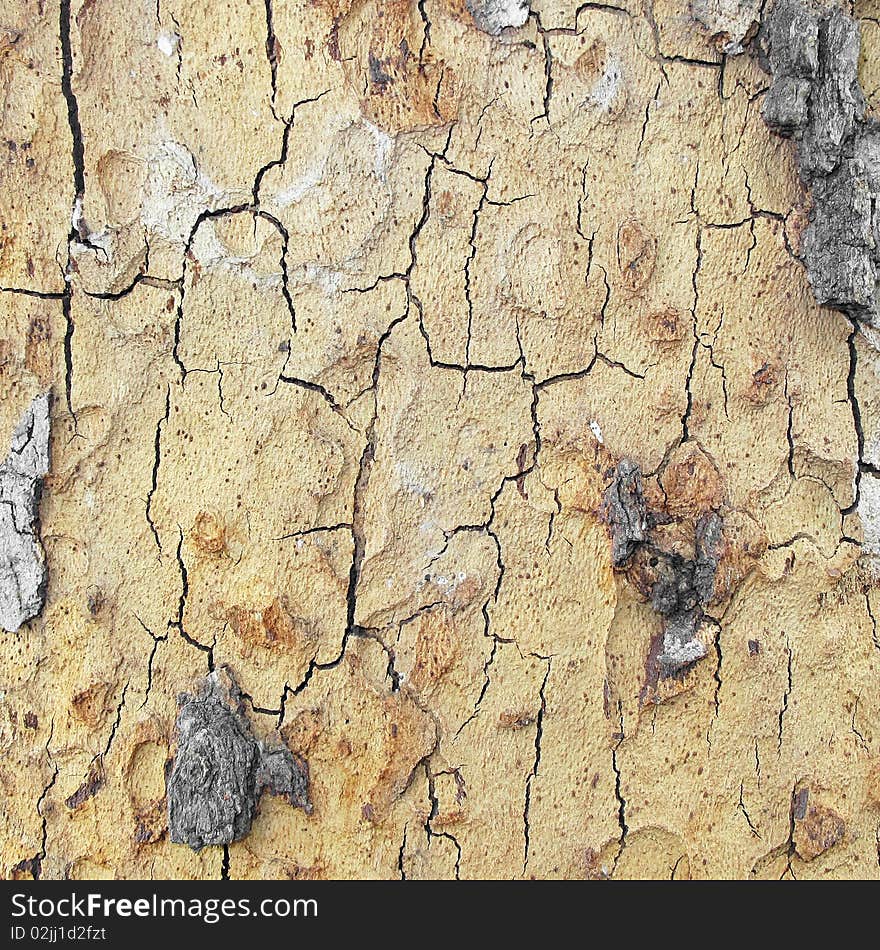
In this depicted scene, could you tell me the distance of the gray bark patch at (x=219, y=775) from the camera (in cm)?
174

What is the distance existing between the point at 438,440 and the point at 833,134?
3.17 ft

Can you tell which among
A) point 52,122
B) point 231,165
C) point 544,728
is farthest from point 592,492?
point 52,122

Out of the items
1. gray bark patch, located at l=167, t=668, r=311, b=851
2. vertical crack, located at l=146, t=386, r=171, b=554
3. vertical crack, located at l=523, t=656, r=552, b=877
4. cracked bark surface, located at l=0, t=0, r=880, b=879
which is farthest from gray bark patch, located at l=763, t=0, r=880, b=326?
gray bark patch, located at l=167, t=668, r=311, b=851

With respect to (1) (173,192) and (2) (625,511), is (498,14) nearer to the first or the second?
(1) (173,192)

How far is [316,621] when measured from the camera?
180 cm

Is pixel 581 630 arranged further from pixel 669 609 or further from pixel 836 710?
pixel 836 710

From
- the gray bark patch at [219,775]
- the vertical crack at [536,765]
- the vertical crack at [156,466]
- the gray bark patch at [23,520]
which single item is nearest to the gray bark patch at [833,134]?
the vertical crack at [536,765]

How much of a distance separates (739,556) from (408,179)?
3.27 feet

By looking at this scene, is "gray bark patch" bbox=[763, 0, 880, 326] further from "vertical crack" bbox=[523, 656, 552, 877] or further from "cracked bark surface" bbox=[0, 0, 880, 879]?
"vertical crack" bbox=[523, 656, 552, 877]

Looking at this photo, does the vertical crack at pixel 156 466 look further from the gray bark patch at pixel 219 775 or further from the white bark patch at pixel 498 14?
the white bark patch at pixel 498 14

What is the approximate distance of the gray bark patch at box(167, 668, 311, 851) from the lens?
5.71 ft

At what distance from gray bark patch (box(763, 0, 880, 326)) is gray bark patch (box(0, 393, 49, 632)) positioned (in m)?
1.56

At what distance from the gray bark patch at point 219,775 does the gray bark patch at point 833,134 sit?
141 centimetres

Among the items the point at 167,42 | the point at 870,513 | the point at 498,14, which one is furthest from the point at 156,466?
the point at 870,513
